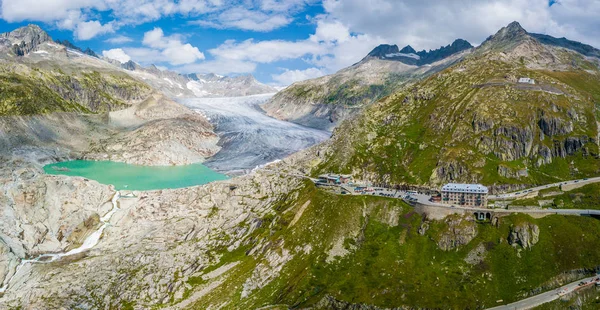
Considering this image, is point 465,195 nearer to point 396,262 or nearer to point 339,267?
point 396,262

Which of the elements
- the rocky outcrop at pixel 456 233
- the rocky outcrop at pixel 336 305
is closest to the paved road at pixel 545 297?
the rocky outcrop at pixel 456 233

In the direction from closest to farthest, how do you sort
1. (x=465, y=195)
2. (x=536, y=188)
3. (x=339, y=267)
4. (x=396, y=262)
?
(x=396, y=262)
(x=339, y=267)
(x=465, y=195)
(x=536, y=188)

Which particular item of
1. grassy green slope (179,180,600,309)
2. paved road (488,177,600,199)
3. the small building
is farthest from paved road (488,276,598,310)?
paved road (488,177,600,199)

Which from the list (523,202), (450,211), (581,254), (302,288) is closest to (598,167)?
(523,202)

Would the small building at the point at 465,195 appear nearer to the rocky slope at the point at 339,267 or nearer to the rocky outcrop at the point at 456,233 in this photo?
the rocky outcrop at the point at 456,233

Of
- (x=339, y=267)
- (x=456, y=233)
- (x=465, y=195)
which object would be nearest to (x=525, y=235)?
(x=456, y=233)

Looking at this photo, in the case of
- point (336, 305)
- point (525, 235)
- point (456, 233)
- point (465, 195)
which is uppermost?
point (465, 195)
